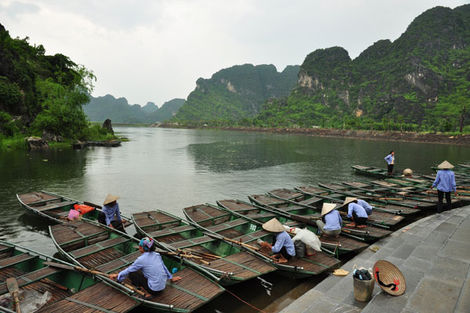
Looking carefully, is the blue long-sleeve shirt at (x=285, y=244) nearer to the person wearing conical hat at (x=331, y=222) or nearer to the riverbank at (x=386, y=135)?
the person wearing conical hat at (x=331, y=222)

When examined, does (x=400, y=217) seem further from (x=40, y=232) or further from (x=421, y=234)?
(x=40, y=232)

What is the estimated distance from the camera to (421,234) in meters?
11.4

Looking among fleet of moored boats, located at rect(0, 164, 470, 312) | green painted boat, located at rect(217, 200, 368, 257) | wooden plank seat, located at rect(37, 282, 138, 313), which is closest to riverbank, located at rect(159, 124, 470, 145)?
fleet of moored boats, located at rect(0, 164, 470, 312)

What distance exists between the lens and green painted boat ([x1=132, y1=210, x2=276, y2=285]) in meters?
8.20

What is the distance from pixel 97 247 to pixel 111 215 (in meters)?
2.61

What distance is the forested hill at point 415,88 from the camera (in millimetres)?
124000

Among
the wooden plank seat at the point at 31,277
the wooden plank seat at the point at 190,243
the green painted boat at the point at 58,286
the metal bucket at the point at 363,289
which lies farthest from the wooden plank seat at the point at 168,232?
the metal bucket at the point at 363,289

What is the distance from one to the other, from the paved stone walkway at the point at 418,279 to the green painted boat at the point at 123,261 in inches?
93.7

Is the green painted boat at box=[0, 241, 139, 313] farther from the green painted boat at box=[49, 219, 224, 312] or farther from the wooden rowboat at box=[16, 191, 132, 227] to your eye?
the wooden rowboat at box=[16, 191, 132, 227]

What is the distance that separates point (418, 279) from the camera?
7.43 meters

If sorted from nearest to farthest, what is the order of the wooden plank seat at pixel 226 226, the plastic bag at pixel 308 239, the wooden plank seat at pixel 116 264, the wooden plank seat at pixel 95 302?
the wooden plank seat at pixel 95 302 < the wooden plank seat at pixel 116 264 < the plastic bag at pixel 308 239 < the wooden plank seat at pixel 226 226

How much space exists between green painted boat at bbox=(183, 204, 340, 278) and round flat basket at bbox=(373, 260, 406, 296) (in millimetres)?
2152

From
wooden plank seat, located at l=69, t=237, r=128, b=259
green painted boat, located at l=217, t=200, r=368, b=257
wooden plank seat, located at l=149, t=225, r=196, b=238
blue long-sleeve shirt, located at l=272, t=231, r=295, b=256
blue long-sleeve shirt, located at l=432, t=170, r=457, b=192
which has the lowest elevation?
green painted boat, located at l=217, t=200, r=368, b=257

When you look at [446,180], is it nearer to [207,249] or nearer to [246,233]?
[246,233]
